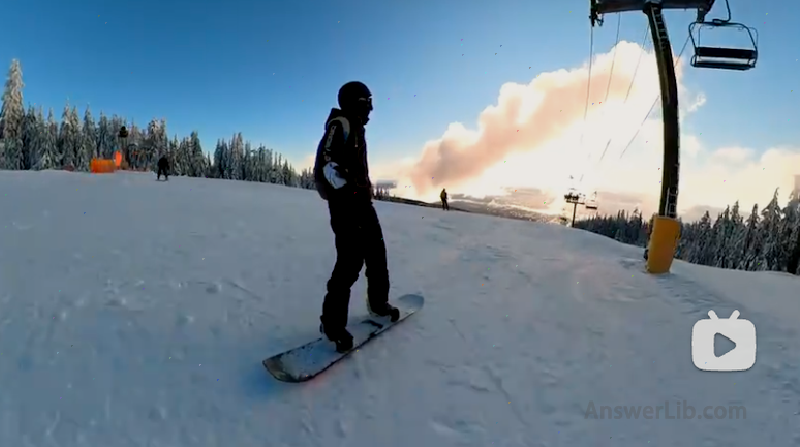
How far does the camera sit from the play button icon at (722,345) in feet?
14.0

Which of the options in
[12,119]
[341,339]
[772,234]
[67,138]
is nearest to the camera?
[341,339]

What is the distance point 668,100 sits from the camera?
8172mm

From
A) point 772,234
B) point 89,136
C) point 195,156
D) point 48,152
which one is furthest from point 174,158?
point 772,234

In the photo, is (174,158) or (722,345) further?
(174,158)

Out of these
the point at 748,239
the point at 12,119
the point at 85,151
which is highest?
the point at 12,119

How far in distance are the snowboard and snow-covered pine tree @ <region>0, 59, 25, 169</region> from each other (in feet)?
229

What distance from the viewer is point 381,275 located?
15.0ft

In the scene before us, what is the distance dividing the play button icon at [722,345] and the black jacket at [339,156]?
4.06 m

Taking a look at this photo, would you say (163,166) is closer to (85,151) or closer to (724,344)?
(724,344)

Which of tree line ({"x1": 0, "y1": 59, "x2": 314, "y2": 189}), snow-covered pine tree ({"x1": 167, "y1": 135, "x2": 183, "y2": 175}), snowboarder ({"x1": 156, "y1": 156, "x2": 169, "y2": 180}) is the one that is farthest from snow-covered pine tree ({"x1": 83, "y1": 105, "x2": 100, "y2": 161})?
snowboarder ({"x1": 156, "y1": 156, "x2": 169, "y2": 180})

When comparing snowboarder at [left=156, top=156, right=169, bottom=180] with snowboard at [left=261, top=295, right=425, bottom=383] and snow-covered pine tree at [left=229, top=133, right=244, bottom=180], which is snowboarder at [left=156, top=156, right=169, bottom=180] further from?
snow-covered pine tree at [left=229, top=133, right=244, bottom=180]

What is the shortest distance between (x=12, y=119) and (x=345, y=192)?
237ft

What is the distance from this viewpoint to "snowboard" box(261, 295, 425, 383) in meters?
3.53

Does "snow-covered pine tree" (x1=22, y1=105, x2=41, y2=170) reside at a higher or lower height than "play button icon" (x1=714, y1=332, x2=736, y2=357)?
higher
